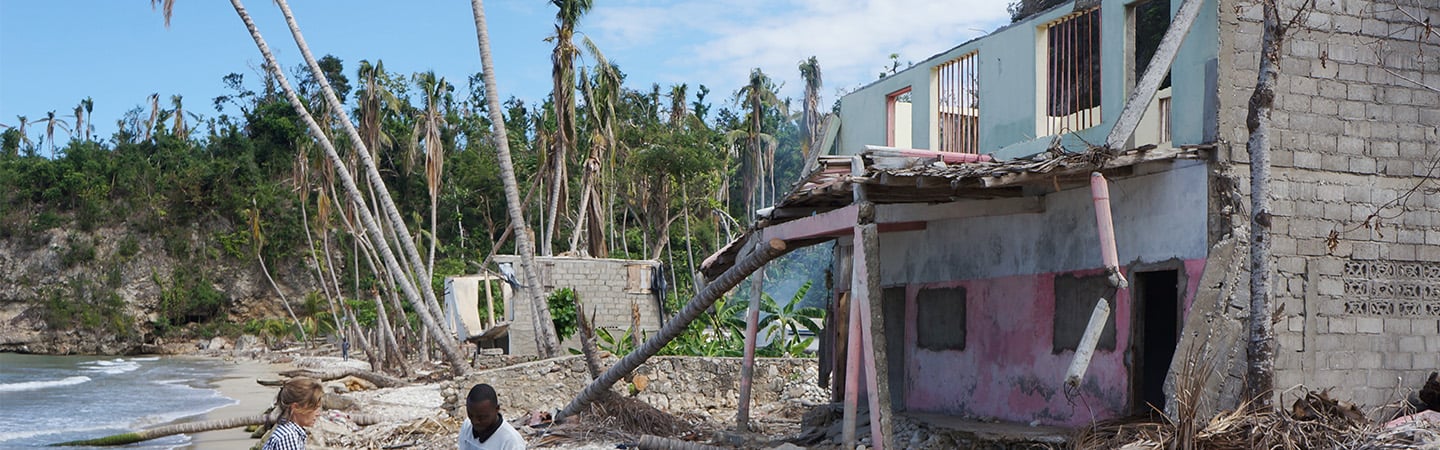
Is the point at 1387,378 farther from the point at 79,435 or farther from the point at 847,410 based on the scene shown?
the point at 79,435

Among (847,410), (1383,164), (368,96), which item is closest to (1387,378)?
(1383,164)

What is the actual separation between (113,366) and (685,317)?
1788 inches

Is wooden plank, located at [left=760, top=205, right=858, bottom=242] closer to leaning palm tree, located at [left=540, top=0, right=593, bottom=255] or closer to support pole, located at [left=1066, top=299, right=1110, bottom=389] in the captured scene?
support pole, located at [left=1066, top=299, right=1110, bottom=389]

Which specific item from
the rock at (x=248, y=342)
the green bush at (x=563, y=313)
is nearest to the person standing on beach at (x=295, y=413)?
the green bush at (x=563, y=313)

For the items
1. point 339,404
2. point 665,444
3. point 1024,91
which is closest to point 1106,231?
point 1024,91

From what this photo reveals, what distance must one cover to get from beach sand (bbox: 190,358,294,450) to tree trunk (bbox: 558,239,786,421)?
6766mm

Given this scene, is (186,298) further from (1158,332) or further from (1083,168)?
(1083,168)

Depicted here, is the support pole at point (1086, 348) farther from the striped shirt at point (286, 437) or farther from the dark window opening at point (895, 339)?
the striped shirt at point (286, 437)

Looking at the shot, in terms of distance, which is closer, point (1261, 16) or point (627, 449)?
point (1261, 16)

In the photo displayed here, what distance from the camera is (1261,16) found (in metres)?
9.59

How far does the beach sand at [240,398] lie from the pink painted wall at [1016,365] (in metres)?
9.95

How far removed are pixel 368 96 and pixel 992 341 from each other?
86.7ft

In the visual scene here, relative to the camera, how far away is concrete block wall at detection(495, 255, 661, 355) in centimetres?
2548

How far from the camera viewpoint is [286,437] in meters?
5.23
